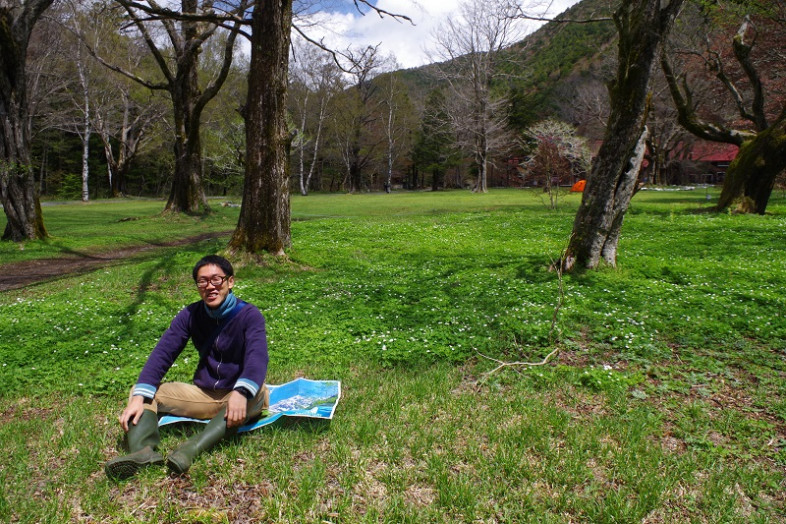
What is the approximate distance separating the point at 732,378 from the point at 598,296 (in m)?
2.64

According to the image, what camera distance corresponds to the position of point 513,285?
8.29 metres

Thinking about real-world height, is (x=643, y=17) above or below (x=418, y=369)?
above

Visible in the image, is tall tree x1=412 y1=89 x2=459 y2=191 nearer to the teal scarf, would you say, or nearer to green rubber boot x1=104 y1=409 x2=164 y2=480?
the teal scarf

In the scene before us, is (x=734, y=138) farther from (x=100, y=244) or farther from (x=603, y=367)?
(x=100, y=244)

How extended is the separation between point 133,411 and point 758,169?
741 inches

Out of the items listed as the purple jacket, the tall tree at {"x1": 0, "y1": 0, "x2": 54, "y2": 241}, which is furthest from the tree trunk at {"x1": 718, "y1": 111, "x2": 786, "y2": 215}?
the tall tree at {"x1": 0, "y1": 0, "x2": 54, "y2": 241}

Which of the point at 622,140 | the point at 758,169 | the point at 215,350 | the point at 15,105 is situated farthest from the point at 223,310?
the point at 758,169

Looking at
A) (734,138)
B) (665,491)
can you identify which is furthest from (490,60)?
(665,491)

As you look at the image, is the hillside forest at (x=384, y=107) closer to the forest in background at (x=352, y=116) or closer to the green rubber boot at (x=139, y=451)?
the forest in background at (x=352, y=116)

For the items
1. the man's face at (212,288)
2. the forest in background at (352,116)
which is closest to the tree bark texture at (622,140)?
the man's face at (212,288)

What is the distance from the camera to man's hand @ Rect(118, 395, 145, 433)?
137 inches

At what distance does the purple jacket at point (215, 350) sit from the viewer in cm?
370

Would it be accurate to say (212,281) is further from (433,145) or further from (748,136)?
(433,145)

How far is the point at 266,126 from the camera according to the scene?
9.67m
